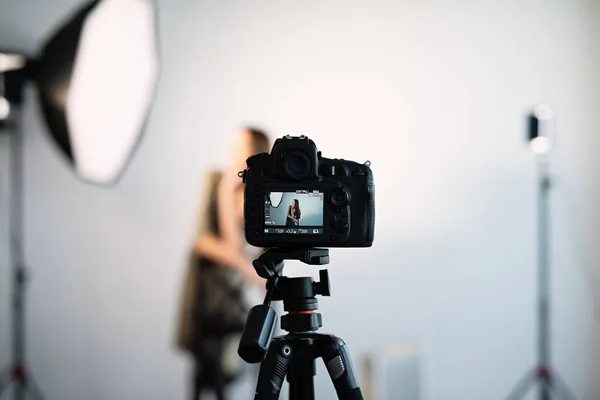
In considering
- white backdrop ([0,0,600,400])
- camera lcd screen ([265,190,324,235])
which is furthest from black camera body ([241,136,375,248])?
white backdrop ([0,0,600,400])

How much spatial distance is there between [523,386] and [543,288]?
0.46 metres

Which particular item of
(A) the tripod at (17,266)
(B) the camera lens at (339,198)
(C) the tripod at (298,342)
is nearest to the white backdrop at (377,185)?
(A) the tripod at (17,266)

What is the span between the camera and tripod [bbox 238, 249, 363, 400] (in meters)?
1.51

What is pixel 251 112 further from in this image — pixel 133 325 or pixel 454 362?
pixel 454 362

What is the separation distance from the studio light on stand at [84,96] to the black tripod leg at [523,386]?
2.05 meters

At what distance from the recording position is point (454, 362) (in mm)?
3334

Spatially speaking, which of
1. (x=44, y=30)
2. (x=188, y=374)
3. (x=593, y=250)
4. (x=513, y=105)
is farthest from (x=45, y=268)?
(x=593, y=250)

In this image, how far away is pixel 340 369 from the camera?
1569 millimetres

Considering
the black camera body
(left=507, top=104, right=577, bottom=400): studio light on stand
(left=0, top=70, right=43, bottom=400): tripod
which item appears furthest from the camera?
(left=507, top=104, right=577, bottom=400): studio light on stand

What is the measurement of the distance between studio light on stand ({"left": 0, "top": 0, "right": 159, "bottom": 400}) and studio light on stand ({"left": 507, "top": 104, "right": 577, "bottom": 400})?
5.83ft

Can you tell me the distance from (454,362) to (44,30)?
2292mm

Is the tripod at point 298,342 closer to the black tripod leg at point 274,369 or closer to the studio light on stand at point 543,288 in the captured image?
the black tripod leg at point 274,369

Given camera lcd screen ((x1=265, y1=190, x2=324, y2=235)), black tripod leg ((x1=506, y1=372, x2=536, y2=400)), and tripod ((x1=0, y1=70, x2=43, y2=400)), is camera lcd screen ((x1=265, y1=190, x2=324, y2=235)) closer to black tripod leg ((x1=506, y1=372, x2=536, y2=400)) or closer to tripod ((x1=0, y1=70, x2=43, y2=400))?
tripod ((x1=0, y1=70, x2=43, y2=400))

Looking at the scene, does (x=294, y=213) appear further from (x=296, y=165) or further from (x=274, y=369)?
(x=274, y=369)
